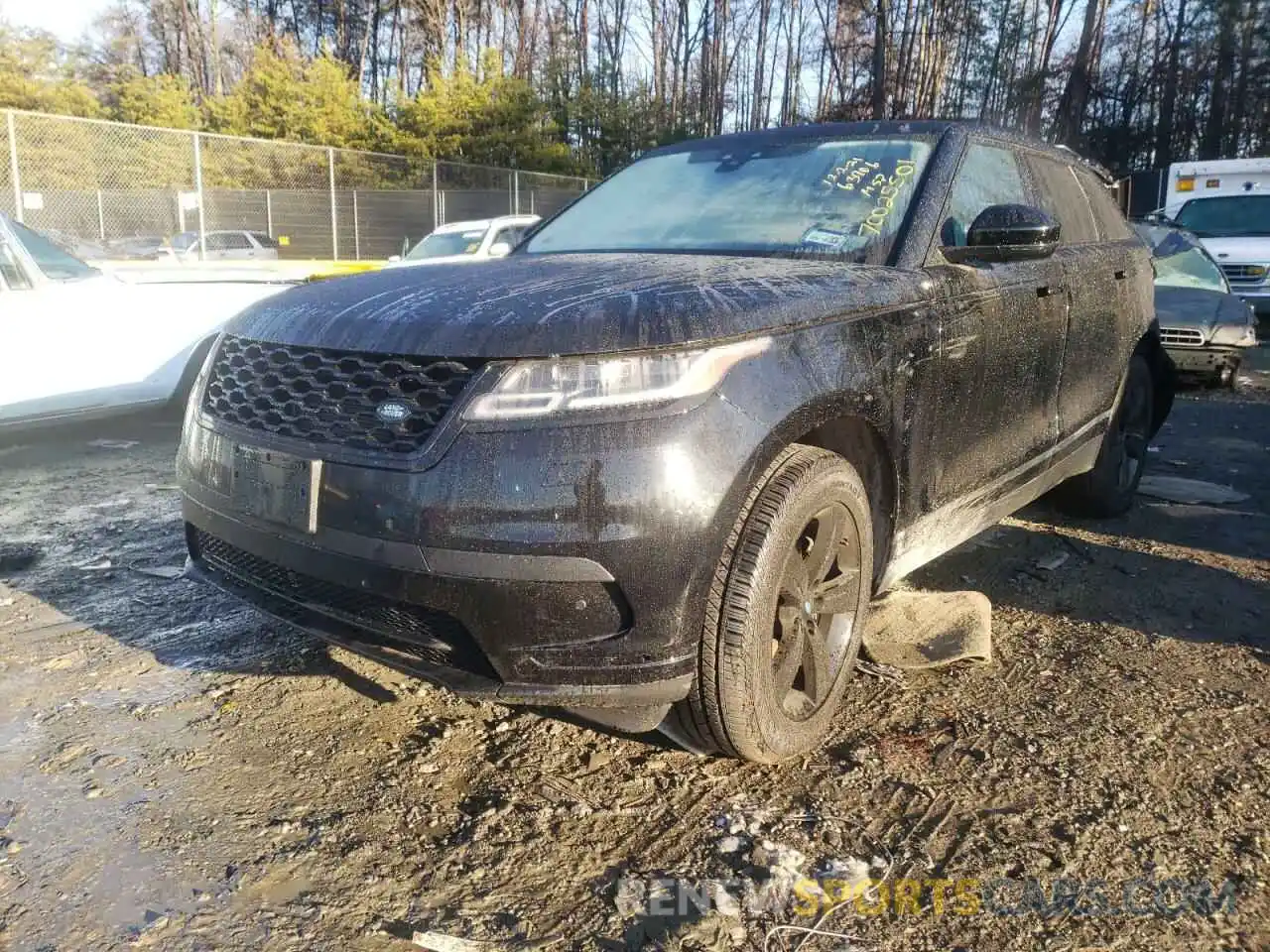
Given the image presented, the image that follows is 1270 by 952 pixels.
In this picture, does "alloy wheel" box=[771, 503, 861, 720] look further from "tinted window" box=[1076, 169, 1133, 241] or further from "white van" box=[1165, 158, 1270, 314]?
"white van" box=[1165, 158, 1270, 314]

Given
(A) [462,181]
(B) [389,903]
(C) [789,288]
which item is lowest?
(B) [389,903]

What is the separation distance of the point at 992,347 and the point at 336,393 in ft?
6.70

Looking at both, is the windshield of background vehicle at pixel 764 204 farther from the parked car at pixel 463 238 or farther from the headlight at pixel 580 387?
the parked car at pixel 463 238

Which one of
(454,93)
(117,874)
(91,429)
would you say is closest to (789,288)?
(117,874)

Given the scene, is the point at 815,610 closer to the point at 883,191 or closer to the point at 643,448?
the point at 643,448

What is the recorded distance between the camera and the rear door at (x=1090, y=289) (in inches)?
148

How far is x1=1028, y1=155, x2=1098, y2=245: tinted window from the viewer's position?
3.87 m

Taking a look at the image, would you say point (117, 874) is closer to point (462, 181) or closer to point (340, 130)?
point (462, 181)

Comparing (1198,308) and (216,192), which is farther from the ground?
(216,192)

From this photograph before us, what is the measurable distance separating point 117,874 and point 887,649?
2.27 m

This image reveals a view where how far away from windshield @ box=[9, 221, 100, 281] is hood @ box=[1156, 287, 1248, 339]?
26.7ft

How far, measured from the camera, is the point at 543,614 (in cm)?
201

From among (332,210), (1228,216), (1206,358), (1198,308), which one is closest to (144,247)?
(332,210)

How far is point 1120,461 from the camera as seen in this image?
15.2 feet
